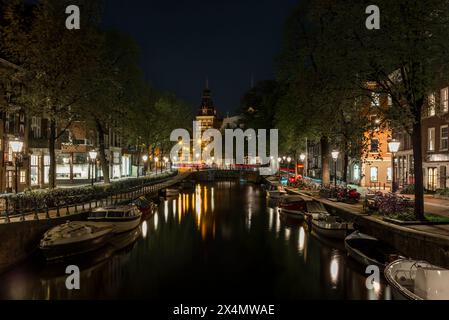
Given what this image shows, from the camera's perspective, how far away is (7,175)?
1574 inches

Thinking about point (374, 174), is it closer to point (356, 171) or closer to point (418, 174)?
point (356, 171)

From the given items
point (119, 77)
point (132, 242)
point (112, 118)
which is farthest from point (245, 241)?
point (119, 77)

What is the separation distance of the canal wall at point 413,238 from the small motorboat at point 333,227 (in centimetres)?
74

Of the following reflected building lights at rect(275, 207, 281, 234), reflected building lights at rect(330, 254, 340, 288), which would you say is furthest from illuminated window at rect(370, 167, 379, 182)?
reflected building lights at rect(330, 254, 340, 288)

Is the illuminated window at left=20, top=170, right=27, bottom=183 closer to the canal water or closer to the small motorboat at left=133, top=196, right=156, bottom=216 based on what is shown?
the small motorboat at left=133, top=196, right=156, bottom=216

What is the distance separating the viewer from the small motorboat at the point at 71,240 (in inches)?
886

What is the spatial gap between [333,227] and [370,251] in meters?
7.97

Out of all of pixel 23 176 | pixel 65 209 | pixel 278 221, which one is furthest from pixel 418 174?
pixel 23 176

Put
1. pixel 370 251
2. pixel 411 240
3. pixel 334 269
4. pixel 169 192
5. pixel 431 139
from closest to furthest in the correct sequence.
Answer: pixel 411 240
pixel 370 251
pixel 334 269
pixel 431 139
pixel 169 192

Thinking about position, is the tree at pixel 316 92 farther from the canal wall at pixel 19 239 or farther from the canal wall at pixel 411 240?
the canal wall at pixel 19 239

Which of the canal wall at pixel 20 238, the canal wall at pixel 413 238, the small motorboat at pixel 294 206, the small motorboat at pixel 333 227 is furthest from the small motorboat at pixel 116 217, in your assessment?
the small motorboat at pixel 294 206

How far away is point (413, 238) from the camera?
69.1ft
